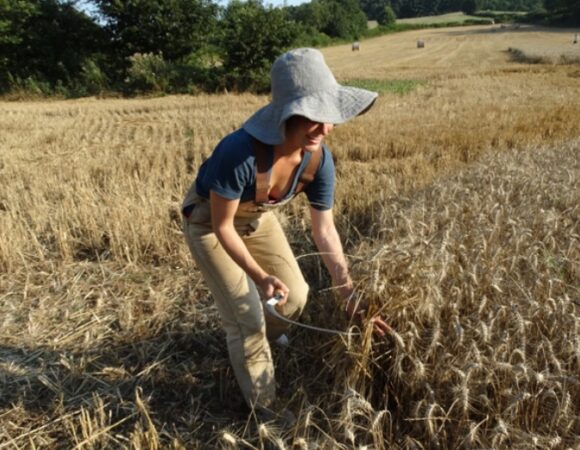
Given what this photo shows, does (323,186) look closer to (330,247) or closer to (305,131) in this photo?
(330,247)

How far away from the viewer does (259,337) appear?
2.30 metres

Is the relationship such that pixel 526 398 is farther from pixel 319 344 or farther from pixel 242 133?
pixel 242 133

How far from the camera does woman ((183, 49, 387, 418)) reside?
1.82m

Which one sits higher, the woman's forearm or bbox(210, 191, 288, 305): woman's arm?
bbox(210, 191, 288, 305): woman's arm

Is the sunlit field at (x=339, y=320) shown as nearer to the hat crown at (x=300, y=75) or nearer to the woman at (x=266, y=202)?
the woman at (x=266, y=202)

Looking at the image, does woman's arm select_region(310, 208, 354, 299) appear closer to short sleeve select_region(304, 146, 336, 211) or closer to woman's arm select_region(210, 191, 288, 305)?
short sleeve select_region(304, 146, 336, 211)

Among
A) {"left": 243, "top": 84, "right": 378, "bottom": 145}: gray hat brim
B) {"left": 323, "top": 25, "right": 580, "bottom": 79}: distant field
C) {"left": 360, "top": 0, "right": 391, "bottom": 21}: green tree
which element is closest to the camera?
{"left": 243, "top": 84, "right": 378, "bottom": 145}: gray hat brim

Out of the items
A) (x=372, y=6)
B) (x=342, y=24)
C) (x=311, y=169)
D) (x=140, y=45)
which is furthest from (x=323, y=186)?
(x=372, y=6)

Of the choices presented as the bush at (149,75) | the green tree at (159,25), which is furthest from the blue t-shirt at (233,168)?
the green tree at (159,25)

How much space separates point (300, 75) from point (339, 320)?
1.28 meters

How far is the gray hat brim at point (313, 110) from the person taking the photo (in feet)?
5.75

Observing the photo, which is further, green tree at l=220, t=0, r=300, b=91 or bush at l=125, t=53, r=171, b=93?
bush at l=125, t=53, r=171, b=93

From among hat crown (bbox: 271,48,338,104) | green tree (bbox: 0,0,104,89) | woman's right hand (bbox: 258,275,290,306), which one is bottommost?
woman's right hand (bbox: 258,275,290,306)

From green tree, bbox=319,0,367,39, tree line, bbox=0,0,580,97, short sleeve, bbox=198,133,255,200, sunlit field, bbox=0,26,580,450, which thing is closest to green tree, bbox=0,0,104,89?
tree line, bbox=0,0,580,97
